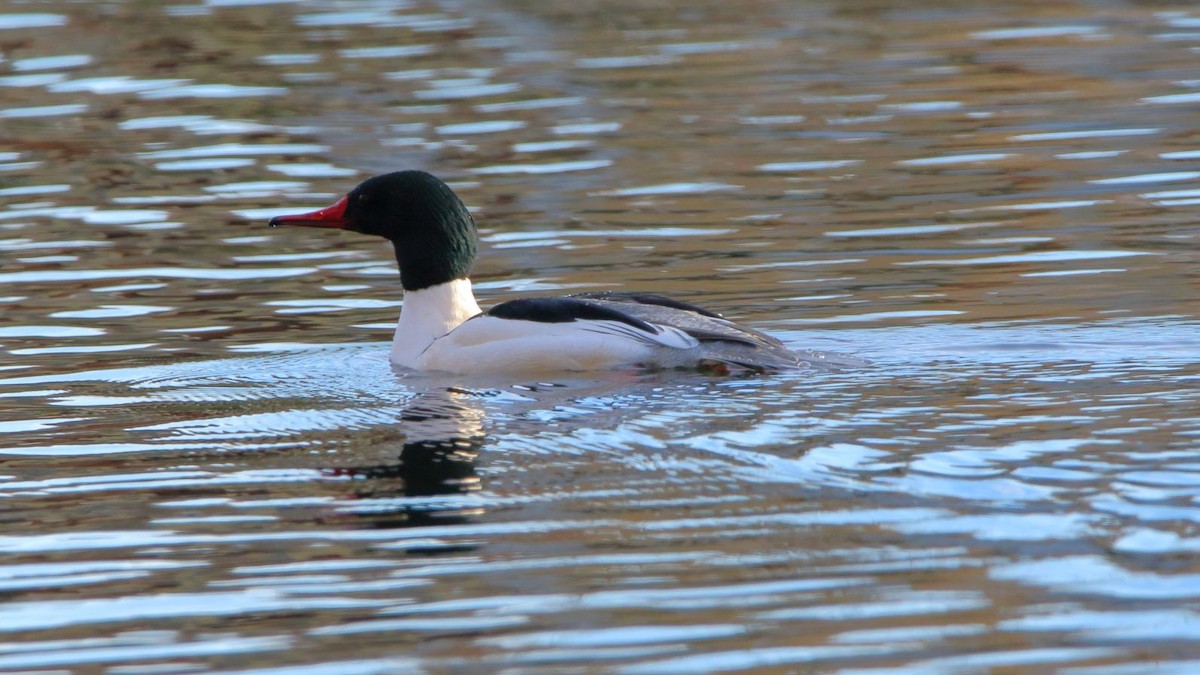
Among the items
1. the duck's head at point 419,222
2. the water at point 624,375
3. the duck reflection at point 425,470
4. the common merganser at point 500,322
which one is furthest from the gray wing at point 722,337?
the duck's head at point 419,222

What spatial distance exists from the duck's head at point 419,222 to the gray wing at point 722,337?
1.01m

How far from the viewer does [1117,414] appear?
692 cm

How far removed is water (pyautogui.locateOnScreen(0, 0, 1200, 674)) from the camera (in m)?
5.20

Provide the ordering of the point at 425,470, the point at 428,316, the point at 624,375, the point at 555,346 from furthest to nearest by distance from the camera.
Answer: the point at 428,316 → the point at 555,346 → the point at 624,375 → the point at 425,470

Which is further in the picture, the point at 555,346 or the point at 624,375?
the point at 555,346

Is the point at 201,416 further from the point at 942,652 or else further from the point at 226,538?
the point at 942,652

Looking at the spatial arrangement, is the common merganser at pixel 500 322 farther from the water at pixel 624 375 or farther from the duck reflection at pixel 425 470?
the duck reflection at pixel 425 470

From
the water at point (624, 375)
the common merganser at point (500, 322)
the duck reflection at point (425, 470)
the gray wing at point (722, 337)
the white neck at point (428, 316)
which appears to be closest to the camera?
Answer: the water at point (624, 375)

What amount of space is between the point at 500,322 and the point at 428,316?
778 mm

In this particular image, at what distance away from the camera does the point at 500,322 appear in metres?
8.64

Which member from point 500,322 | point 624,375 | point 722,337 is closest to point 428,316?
point 500,322

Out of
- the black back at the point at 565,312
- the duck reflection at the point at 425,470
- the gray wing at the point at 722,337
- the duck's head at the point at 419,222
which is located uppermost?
the duck's head at the point at 419,222

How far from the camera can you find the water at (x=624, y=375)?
5195 millimetres

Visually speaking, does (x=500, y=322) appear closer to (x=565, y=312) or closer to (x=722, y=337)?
(x=565, y=312)
